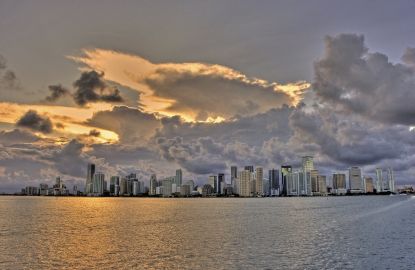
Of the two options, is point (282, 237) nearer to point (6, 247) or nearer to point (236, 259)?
point (236, 259)

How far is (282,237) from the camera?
82.0 metres

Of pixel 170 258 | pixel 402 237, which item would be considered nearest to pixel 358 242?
pixel 402 237

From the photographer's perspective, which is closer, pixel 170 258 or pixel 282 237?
pixel 170 258

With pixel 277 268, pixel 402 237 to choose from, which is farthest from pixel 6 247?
pixel 402 237

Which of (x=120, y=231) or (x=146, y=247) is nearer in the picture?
(x=146, y=247)

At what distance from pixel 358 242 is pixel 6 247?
6276cm

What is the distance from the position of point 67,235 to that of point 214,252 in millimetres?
40493

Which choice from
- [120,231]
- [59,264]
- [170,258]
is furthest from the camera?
[120,231]

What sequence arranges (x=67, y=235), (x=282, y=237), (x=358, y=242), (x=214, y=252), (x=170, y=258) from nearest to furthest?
(x=170, y=258) → (x=214, y=252) → (x=358, y=242) → (x=282, y=237) → (x=67, y=235)

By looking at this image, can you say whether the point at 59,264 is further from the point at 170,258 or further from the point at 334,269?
the point at 334,269

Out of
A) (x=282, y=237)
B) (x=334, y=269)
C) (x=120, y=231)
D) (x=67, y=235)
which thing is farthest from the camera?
(x=120, y=231)

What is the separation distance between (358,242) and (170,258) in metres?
37.6

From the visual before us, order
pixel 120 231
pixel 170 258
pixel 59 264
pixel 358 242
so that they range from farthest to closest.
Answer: pixel 120 231, pixel 358 242, pixel 170 258, pixel 59 264

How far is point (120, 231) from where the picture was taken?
9469 cm
